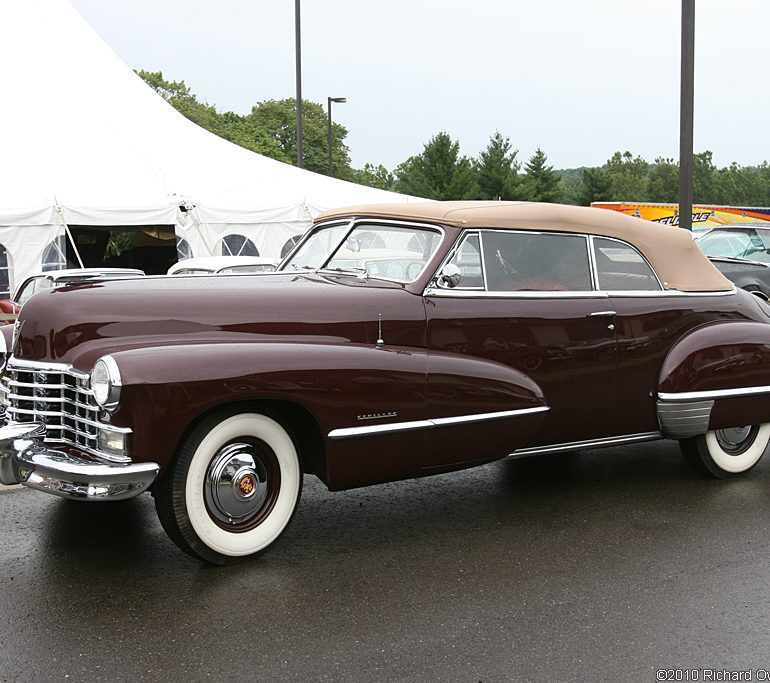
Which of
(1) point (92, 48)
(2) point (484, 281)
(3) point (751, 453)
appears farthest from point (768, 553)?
(1) point (92, 48)

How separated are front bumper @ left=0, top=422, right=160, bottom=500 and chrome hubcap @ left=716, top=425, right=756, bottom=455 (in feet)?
11.9

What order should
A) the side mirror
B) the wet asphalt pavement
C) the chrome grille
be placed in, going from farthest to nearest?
the side mirror → the chrome grille → the wet asphalt pavement

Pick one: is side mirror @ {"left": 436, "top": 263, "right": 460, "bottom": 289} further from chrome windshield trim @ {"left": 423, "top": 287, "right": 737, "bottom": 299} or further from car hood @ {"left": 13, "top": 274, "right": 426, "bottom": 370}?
car hood @ {"left": 13, "top": 274, "right": 426, "bottom": 370}

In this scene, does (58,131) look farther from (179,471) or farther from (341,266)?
(179,471)

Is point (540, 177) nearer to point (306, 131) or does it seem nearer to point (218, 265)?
point (306, 131)

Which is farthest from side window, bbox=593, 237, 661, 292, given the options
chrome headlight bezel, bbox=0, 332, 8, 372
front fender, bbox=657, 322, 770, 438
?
chrome headlight bezel, bbox=0, 332, 8, 372

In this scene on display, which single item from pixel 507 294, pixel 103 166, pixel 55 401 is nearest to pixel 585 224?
pixel 507 294

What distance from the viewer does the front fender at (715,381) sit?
5301mm

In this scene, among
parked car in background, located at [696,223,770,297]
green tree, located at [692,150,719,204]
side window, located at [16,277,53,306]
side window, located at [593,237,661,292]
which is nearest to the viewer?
side window, located at [593,237,661,292]

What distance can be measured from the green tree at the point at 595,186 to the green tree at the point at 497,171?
9426 millimetres

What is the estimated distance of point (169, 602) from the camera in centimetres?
377

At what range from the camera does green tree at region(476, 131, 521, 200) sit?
6081cm

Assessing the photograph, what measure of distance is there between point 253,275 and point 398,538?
1626 millimetres

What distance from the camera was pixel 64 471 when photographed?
149 inches
